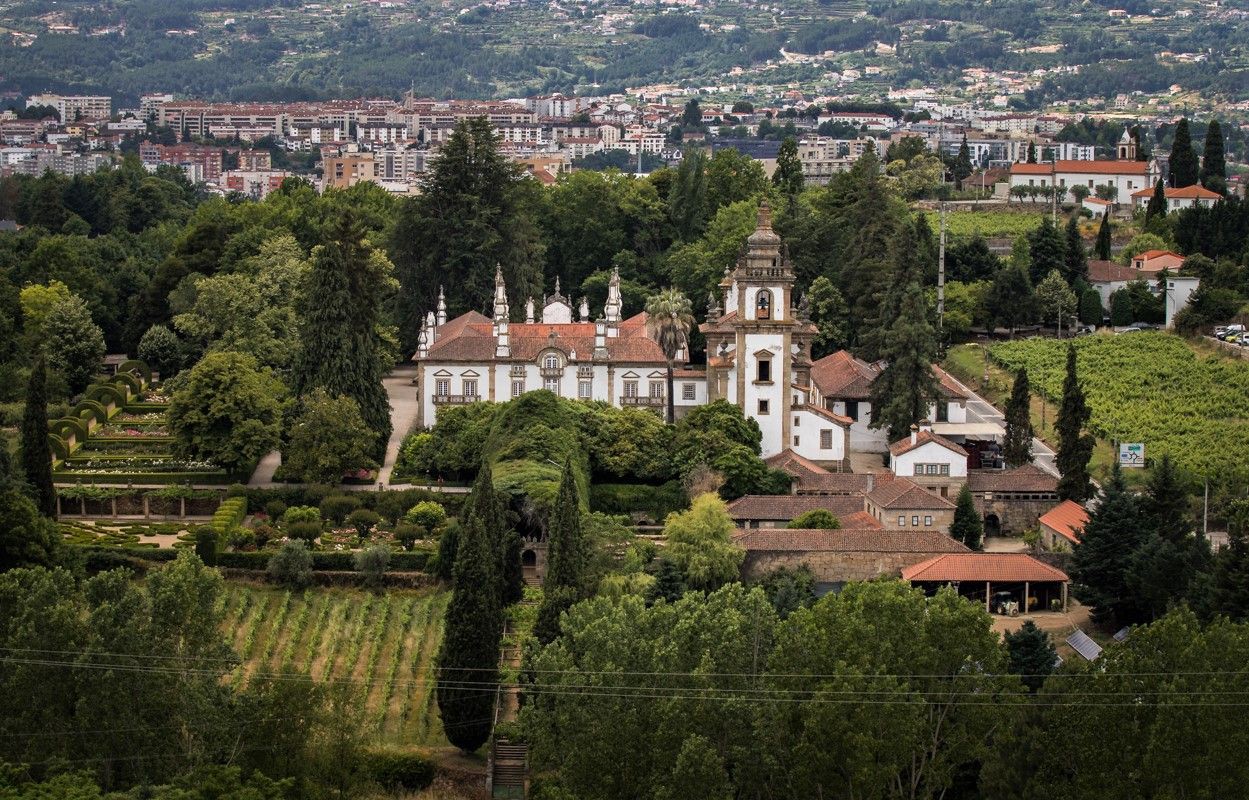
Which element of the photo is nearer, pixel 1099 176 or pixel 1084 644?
pixel 1084 644

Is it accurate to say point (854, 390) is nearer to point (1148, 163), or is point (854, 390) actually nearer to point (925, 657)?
point (925, 657)

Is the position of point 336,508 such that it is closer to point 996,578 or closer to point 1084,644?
point 996,578

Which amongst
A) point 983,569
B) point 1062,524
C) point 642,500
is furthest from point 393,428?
point 983,569

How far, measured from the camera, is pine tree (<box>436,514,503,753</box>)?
164 feet

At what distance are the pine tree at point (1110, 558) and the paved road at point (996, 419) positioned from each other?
9.85 m

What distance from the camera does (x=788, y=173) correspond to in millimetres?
102125

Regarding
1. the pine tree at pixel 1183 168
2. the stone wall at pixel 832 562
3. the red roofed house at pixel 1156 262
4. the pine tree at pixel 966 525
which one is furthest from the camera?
the pine tree at pixel 1183 168

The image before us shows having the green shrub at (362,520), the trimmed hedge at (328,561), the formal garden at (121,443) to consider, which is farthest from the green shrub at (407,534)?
the formal garden at (121,443)

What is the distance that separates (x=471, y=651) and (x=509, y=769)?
9.70ft

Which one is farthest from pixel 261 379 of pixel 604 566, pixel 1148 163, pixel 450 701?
pixel 1148 163

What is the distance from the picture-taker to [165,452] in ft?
231

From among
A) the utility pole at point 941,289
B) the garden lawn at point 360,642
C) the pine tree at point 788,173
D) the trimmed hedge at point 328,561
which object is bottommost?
the garden lawn at point 360,642

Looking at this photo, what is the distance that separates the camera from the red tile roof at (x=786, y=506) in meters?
63.2

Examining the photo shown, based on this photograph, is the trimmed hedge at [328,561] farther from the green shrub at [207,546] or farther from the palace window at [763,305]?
the palace window at [763,305]
